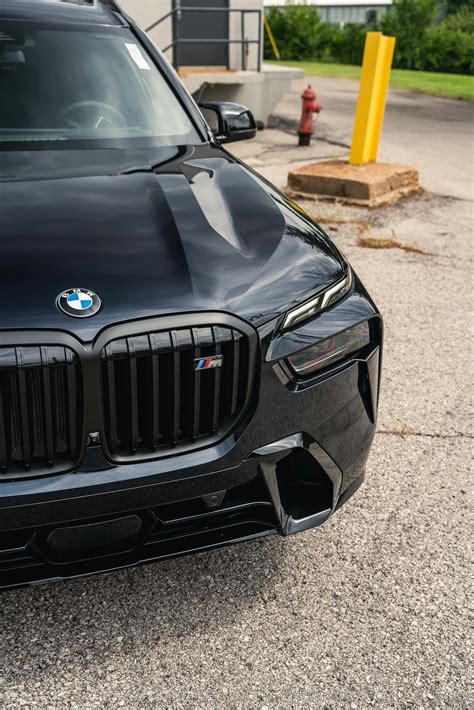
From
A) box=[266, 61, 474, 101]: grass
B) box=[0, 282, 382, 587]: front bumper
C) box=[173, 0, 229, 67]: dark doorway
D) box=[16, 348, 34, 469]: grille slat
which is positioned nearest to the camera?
box=[16, 348, 34, 469]: grille slat

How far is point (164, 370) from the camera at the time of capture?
211cm

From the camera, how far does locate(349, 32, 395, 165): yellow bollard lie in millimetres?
8250

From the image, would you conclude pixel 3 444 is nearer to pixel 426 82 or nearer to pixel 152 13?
pixel 152 13

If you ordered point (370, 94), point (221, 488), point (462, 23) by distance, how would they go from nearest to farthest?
point (221, 488) < point (370, 94) < point (462, 23)

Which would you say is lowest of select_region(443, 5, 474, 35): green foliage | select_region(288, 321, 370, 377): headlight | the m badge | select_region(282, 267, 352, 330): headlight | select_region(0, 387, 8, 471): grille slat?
select_region(443, 5, 474, 35): green foliage

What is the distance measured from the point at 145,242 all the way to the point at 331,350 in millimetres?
653

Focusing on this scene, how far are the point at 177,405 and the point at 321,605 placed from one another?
980 millimetres

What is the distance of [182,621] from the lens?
254 cm

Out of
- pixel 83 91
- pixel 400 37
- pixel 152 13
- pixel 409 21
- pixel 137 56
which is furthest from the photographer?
pixel 409 21

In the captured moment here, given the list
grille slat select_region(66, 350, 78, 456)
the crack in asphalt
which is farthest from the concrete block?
grille slat select_region(66, 350, 78, 456)

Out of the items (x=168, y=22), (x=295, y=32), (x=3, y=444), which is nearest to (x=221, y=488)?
(x=3, y=444)

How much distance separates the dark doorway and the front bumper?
11996 millimetres

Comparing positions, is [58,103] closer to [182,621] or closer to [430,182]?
[182,621]

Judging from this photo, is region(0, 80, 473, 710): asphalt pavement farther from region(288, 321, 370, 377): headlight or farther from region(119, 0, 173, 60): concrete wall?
region(119, 0, 173, 60): concrete wall
